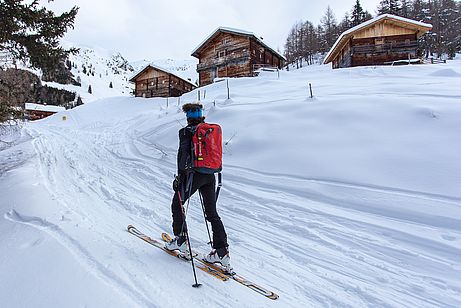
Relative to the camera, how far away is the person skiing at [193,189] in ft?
11.0

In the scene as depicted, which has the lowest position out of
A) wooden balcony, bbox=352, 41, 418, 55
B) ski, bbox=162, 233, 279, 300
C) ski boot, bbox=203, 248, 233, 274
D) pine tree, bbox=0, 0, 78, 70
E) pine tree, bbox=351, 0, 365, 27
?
ski, bbox=162, 233, 279, 300

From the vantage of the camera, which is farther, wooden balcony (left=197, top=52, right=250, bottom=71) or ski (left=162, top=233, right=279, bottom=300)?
wooden balcony (left=197, top=52, right=250, bottom=71)

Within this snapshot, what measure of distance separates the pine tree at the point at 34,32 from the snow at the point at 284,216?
10.9ft

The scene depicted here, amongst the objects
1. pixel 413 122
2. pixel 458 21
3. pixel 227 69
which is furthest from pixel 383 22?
pixel 458 21

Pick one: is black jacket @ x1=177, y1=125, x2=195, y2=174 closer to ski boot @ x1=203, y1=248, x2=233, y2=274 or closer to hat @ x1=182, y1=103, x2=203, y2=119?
hat @ x1=182, y1=103, x2=203, y2=119

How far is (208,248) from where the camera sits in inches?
156

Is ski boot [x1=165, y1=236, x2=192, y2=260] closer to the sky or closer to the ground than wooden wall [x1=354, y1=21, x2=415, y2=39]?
closer to the ground

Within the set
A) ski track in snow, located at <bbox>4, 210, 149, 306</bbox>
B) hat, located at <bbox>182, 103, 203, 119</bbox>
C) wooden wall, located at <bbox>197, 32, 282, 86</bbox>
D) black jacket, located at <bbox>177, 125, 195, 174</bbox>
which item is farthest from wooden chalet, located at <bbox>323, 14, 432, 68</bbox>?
ski track in snow, located at <bbox>4, 210, 149, 306</bbox>

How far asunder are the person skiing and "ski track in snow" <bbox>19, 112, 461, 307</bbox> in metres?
Result: 0.35

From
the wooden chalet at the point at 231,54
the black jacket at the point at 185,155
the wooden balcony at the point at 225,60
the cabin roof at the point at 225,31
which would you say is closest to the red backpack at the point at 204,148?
the black jacket at the point at 185,155

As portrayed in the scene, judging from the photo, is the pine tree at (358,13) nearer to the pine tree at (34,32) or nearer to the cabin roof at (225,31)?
the cabin roof at (225,31)

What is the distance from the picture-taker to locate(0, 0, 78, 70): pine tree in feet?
25.2

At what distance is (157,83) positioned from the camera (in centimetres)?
3334

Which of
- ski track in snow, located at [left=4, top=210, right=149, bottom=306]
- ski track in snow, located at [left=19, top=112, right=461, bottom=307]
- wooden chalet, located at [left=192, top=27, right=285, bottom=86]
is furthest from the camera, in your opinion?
wooden chalet, located at [left=192, top=27, right=285, bottom=86]
